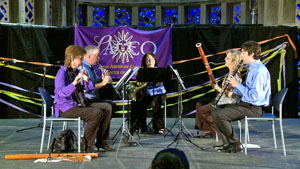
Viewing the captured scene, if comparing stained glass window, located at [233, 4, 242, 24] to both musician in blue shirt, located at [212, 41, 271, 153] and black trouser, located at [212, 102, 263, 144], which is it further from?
black trouser, located at [212, 102, 263, 144]

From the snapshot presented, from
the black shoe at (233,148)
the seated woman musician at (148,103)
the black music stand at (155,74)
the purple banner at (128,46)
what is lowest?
the black shoe at (233,148)

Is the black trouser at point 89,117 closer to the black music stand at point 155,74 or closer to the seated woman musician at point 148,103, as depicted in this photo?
the black music stand at point 155,74

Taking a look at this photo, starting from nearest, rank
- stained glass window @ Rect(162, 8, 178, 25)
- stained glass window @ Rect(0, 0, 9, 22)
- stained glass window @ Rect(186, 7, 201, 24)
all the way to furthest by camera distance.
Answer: stained glass window @ Rect(0, 0, 9, 22), stained glass window @ Rect(186, 7, 201, 24), stained glass window @ Rect(162, 8, 178, 25)

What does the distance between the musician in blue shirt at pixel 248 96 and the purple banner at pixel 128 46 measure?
344 cm

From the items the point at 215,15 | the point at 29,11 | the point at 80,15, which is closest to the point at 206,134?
the point at 29,11

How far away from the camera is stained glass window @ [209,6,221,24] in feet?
47.0

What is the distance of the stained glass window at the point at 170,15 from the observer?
14.9m

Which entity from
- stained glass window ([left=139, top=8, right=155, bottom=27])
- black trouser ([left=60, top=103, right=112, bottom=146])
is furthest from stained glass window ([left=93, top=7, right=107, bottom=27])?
black trouser ([left=60, top=103, right=112, bottom=146])

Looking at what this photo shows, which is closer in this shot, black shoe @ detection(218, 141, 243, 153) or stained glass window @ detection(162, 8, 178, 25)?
black shoe @ detection(218, 141, 243, 153)

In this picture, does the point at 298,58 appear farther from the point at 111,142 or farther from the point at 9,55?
the point at 9,55

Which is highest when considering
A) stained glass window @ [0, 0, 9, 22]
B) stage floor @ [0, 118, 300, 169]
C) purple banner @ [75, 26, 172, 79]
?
stained glass window @ [0, 0, 9, 22]

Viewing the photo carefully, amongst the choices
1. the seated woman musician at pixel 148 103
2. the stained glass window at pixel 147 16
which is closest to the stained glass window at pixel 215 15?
the stained glass window at pixel 147 16

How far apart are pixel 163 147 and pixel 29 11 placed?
6.45 m

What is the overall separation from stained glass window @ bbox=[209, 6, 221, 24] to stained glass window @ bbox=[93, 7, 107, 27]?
3.77 m
